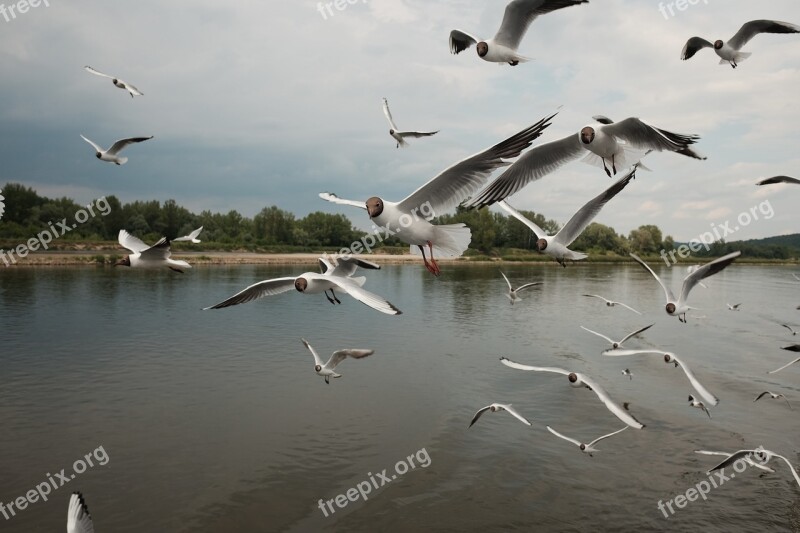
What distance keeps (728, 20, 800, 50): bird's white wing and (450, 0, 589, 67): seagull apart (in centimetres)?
372

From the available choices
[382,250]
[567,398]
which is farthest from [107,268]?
[567,398]

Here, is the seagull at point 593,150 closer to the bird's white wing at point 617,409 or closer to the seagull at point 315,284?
the seagull at point 315,284

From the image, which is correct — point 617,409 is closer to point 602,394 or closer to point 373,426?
point 602,394

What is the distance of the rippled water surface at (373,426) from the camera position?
1144 cm

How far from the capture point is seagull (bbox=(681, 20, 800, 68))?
8688mm

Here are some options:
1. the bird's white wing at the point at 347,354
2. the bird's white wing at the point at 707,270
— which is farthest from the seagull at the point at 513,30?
the bird's white wing at the point at 347,354

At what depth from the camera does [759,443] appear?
14.8 m

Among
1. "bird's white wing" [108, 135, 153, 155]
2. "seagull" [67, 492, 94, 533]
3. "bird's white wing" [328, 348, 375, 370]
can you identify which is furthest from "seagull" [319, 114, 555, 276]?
"bird's white wing" [108, 135, 153, 155]

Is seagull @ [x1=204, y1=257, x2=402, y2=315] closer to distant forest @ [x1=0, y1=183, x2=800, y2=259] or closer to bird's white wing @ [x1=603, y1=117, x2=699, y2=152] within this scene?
bird's white wing @ [x1=603, y1=117, x2=699, y2=152]

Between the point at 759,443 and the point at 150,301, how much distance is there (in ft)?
122

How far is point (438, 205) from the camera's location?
17.5 ft

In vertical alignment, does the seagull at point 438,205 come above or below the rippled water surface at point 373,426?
above

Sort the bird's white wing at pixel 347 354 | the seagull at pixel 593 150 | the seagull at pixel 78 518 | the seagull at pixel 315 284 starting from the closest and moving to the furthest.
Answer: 1. the seagull at pixel 78 518
2. the seagull at pixel 593 150
3. the seagull at pixel 315 284
4. the bird's white wing at pixel 347 354

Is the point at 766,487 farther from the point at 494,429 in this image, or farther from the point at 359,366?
the point at 359,366
